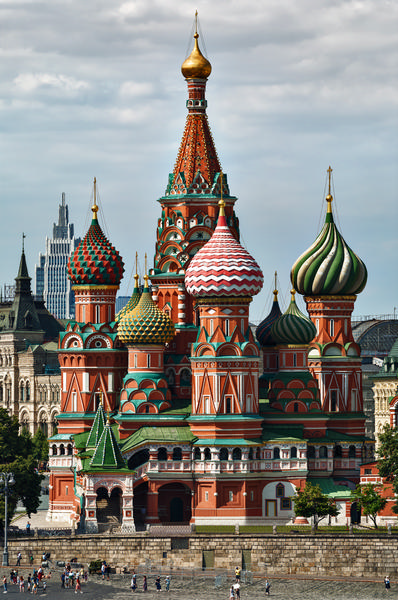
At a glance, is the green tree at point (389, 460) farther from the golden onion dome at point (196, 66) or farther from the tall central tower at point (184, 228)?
the golden onion dome at point (196, 66)

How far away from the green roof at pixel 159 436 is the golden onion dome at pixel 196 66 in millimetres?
22980

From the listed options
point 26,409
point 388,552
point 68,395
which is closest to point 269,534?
point 388,552

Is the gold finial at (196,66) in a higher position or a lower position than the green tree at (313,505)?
higher

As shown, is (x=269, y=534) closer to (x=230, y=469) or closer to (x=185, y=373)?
(x=230, y=469)

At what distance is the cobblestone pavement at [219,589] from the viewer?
93.2 metres

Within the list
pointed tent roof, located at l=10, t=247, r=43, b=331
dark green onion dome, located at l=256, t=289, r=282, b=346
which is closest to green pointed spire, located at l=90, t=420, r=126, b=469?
dark green onion dome, located at l=256, t=289, r=282, b=346

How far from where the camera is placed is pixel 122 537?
331 feet

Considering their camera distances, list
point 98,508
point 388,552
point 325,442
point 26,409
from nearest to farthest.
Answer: point 388,552
point 98,508
point 325,442
point 26,409

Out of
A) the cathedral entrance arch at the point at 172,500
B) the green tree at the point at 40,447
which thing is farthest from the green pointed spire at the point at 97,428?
the green tree at the point at 40,447

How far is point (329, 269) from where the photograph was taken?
11719 centimetres

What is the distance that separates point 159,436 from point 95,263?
13052mm

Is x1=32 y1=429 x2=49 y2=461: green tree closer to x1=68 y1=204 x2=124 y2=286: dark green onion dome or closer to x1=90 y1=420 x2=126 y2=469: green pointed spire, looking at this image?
x1=68 y1=204 x2=124 y2=286: dark green onion dome

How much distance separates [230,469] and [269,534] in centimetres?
726

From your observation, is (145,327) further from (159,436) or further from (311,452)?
(311,452)
